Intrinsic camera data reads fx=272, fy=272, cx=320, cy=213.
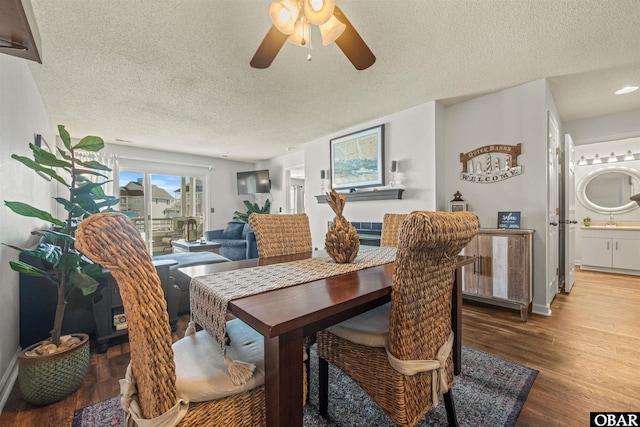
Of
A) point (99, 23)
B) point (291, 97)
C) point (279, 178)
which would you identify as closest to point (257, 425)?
point (99, 23)

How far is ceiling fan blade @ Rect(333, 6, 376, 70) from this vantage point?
1.45 metres

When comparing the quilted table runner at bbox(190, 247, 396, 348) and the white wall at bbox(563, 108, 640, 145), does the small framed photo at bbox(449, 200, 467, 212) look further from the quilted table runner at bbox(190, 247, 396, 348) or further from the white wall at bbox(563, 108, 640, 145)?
the white wall at bbox(563, 108, 640, 145)

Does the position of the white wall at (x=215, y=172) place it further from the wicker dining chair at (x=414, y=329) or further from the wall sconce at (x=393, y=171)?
the wicker dining chair at (x=414, y=329)

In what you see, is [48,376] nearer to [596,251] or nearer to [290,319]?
[290,319]

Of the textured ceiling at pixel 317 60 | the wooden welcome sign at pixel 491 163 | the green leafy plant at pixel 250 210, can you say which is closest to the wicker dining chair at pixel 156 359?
the textured ceiling at pixel 317 60

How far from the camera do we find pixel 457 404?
1.49m

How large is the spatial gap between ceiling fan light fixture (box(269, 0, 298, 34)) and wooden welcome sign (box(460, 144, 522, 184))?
2702mm

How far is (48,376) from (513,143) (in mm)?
4228

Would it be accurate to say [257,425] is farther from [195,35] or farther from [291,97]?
[291,97]

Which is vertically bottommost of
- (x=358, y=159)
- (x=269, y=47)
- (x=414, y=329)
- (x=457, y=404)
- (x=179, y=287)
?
(x=457, y=404)

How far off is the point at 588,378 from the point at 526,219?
1.61m

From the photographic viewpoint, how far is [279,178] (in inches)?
263

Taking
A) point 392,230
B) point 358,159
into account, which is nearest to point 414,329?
point 392,230

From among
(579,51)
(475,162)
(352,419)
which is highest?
(579,51)
